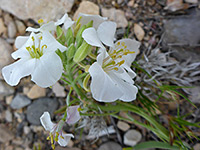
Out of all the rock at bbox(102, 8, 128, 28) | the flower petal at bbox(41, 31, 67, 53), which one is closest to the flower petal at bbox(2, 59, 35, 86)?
the flower petal at bbox(41, 31, 67, 53)

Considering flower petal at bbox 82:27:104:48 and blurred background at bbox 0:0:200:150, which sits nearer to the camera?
flower petal at bbox 82:27:104:48

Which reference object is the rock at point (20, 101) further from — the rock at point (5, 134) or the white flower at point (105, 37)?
the white flower at point (105, 37)

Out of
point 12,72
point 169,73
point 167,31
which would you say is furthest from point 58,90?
point 167,31

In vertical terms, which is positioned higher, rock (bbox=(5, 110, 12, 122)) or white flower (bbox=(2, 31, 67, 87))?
white flower (bbox=(2, 31, 67, 87))

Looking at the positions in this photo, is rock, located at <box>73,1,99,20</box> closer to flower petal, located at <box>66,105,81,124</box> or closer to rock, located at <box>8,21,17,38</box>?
rock, located at <box>8,21,17,38</box>

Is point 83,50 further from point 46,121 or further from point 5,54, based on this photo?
point 5,54

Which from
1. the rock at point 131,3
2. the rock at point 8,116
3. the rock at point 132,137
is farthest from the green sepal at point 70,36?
the rock at point 8,116

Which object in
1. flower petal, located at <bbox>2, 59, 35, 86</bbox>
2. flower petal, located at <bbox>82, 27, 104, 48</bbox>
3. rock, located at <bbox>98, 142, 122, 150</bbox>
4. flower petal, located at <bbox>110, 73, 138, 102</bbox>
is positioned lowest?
rock, located at <bbox>98, 142, 122, 150</bbox>
